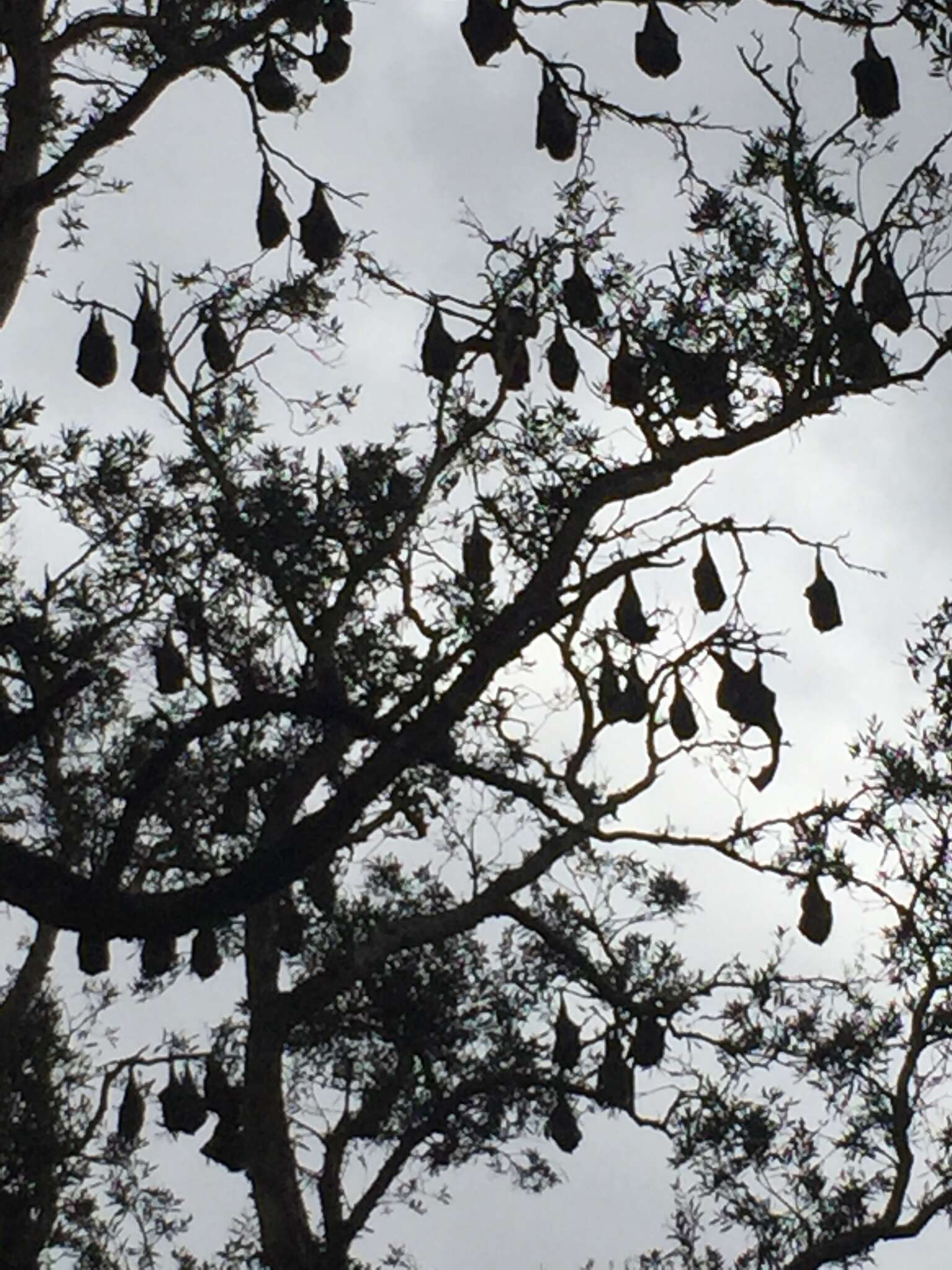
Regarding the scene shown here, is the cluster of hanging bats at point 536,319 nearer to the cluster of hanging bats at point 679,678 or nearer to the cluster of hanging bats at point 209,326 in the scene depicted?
the cluster of hanging bats at point 209,326

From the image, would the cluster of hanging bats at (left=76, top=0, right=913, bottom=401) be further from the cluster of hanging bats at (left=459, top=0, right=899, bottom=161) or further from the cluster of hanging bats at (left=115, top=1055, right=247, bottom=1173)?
the cluster of hanging bats at (left=115, top=1055, right=247, bottom=1173)

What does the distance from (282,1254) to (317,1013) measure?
2.30 metres

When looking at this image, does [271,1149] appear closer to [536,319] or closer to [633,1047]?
[633,1047]

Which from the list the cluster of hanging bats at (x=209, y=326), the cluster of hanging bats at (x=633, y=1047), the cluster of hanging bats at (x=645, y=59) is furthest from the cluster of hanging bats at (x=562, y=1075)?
the cluster of hanging bats at (x=645, y=59)

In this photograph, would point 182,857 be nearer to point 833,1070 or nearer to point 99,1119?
point 99,1119

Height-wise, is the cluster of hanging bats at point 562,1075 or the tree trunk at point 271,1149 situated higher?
the cluster of hanging bats at point 562,1075

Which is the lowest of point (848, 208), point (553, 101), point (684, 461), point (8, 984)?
point (684, 461)

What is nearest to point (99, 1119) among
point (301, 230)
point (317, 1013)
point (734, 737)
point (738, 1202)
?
point (317, 1013)

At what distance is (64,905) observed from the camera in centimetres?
571

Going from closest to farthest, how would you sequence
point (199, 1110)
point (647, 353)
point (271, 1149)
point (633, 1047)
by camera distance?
point (647, 353) < point (271, 1149) < point (633, 1047) < point (199, 1110)

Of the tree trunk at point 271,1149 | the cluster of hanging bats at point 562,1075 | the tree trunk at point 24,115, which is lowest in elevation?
the tree trunk at point 271,1149

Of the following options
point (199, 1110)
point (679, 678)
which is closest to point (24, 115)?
point (679, 678)

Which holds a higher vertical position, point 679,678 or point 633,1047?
point 679,678

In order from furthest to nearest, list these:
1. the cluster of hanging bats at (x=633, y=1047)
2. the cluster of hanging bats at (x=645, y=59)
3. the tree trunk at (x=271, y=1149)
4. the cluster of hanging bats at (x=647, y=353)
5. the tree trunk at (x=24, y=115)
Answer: the cluster of hanging bats at (x=633, y=1047) < the tree trunk at (x=271, y=1149) < the tree trunk at (x=24, y=115) < the cluster of hanging bats at (x=645, y=59) < the cluster of hanging bats at (x=647, y=353)
